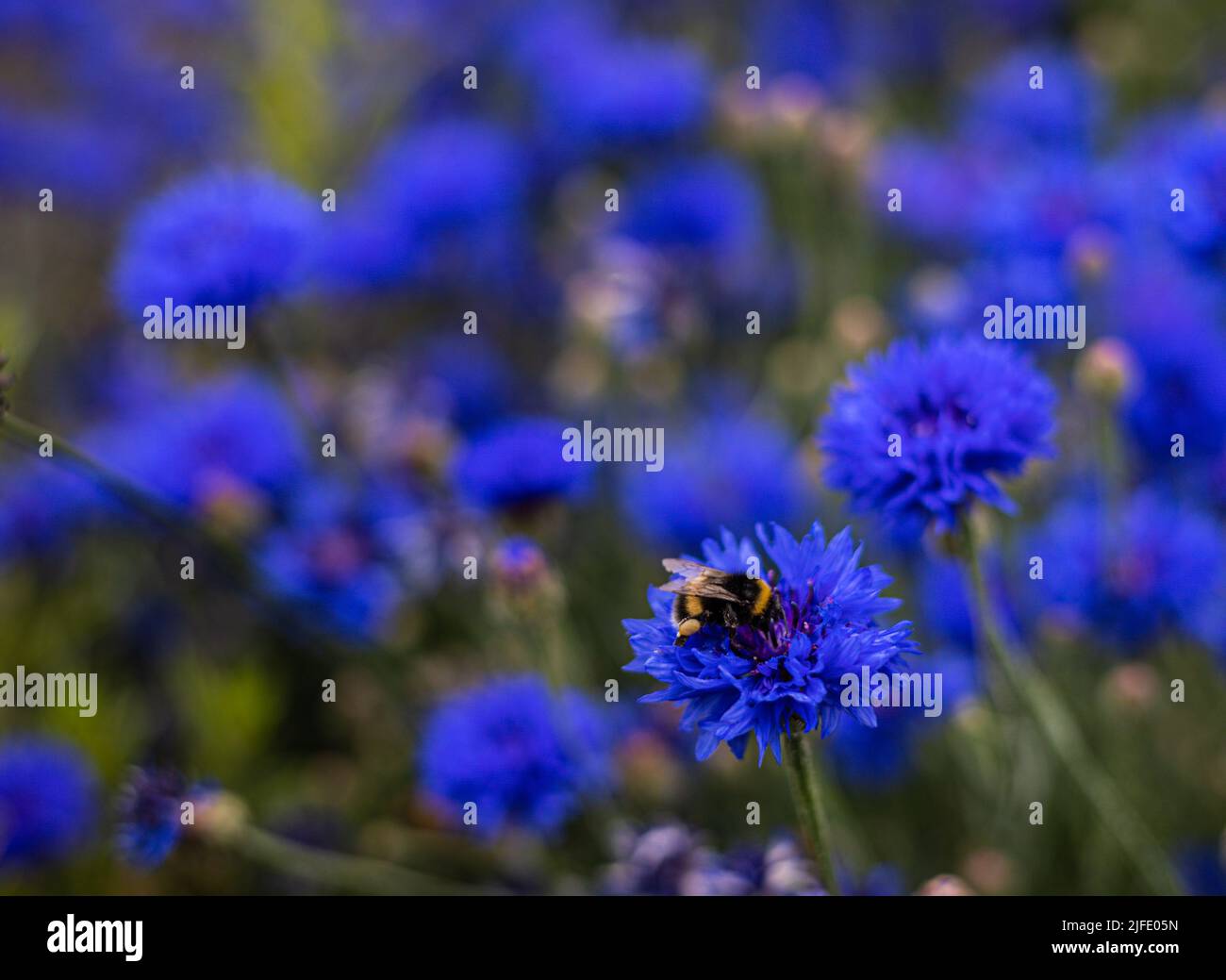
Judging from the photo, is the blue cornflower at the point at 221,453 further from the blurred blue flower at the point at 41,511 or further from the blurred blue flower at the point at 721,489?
the blurred blue flower at the point at 721,489

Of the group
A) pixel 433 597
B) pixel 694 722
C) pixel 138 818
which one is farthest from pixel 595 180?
pixel 694 722

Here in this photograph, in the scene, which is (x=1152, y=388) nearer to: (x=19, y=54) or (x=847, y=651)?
(x=847, y=651)

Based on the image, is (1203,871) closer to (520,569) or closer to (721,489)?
(721,489)

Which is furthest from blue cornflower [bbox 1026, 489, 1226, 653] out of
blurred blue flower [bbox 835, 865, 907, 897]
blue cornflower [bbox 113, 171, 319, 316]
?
blue cornflower [bbox 113, 171, 319, 316]

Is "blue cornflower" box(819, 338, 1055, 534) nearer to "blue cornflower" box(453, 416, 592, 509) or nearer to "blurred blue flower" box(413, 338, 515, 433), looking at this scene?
"blue cornflower" box(453, 416, 592, 509)

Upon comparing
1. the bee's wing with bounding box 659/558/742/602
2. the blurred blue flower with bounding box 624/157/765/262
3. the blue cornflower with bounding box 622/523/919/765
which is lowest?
the blue cornflower with bounding box 622/523/919/765
